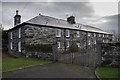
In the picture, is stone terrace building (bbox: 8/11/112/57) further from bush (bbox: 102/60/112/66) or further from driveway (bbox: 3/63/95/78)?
bush (bbox: 102/60/112/66)

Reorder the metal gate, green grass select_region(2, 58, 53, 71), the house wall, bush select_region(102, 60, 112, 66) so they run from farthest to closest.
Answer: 1. the house wall
2. the metal gate
3. green grass select_region(2, 58, 53, 71)
4. bush select_region(102, 60, 112, 66)

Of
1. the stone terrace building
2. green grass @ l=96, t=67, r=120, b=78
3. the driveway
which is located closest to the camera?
green grass @ l=96, t=67, r=120, b=78

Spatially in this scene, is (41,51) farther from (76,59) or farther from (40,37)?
(76,59)

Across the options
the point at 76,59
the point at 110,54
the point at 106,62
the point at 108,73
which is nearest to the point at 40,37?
the point at 76,59

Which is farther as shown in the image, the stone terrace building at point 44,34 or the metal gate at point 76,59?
the stone terrace building at point 44,34

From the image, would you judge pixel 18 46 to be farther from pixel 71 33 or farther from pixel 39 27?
pixel 71 33

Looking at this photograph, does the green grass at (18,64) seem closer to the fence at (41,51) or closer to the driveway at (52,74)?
the fence at (41,51)

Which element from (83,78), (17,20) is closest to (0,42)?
(17,20)

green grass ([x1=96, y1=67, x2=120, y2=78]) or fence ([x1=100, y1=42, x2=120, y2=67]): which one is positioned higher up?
fence ([x1=100, y1=42, x2=120, y2=67])

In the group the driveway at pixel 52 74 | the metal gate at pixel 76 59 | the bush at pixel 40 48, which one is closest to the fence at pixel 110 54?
the metal gate at pixel 76 59

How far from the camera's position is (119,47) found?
21.2 ft

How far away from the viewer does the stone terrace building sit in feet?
41.7

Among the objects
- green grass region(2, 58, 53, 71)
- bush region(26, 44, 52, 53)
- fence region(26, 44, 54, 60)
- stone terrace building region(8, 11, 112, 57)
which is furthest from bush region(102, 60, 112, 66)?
stone terrace building region(8, 11, 112, 57)

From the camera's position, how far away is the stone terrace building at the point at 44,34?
41.7 feet
